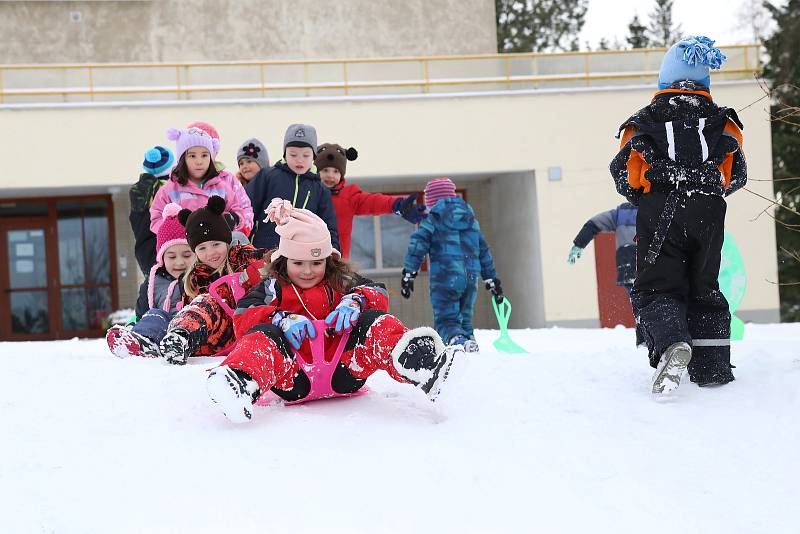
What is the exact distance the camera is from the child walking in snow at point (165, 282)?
20.3 ft

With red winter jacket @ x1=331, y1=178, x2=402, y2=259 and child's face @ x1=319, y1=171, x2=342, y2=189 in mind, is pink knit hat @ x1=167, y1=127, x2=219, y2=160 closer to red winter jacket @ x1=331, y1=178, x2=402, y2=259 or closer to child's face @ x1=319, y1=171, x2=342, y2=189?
child's face @ x1=319, y1=171, x2=342, y2=189

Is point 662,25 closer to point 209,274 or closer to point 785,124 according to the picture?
point 785,124

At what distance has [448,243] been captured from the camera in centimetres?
756

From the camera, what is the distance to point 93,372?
479 centimetres

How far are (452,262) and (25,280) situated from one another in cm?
1115

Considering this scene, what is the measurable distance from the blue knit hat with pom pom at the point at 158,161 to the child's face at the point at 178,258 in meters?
1.04

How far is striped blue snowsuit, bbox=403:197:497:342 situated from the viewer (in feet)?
24.7

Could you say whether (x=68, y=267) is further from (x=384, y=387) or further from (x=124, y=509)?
(x=124, y=509)

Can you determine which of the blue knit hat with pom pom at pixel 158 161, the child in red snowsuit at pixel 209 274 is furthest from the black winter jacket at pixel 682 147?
the blue knit hat with pom pom at pixel 158 161

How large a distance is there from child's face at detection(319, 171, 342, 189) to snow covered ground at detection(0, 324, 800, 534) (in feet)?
11.0

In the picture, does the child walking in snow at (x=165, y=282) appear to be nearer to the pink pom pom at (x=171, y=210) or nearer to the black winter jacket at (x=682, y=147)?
the pink pom pom at (x=171, y=210)

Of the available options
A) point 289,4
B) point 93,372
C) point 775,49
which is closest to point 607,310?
point 289,4

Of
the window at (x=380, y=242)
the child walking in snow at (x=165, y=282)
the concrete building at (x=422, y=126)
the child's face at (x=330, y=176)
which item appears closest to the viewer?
the child walking in snow at (x=165, y=282)

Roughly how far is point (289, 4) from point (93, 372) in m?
14.7
